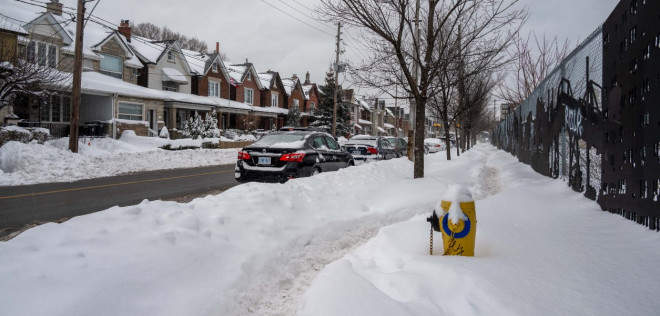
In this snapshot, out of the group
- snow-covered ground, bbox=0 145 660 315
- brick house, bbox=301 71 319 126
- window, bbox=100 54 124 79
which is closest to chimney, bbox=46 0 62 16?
window, bbox=100 54 124 79

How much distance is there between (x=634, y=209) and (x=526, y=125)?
34.6 ft

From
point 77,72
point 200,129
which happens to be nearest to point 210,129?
point 200,129

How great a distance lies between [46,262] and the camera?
290cm

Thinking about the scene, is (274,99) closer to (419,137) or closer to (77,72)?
(77,72)

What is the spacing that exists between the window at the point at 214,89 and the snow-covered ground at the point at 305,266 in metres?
33.7

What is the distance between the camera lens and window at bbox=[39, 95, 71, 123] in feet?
75.0

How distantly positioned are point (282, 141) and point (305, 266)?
519cm

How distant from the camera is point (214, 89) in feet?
123

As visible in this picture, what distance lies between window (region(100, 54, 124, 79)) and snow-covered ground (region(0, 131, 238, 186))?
862cm

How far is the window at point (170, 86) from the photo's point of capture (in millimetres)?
32562

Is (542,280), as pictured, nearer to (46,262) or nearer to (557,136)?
(46,262)

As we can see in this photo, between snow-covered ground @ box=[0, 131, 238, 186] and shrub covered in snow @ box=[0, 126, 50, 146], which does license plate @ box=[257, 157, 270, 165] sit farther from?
shrub covered in snow @ box=[0, 126, 50, 146]

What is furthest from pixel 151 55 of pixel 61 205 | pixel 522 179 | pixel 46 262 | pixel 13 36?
pixel 46 262

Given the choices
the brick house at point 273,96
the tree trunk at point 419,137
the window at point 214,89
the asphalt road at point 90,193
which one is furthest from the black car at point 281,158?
the brick house at point 273,96
